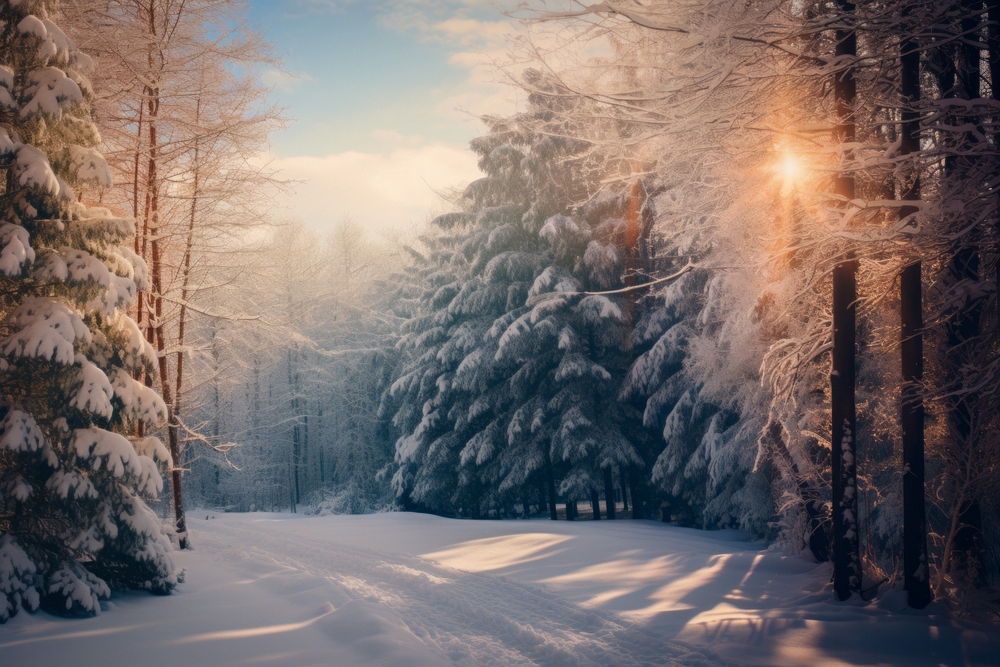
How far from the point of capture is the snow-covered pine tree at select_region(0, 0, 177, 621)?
6039 millimetres

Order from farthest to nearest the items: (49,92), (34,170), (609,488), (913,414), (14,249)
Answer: (609,488)
(913,414)
(49,92)
(34,170)
(14,249)

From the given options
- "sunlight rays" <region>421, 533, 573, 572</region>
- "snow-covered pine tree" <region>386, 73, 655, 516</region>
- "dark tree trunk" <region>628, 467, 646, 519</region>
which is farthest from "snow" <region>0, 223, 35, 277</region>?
"dark tree trunk" <region>628, 467, 646, 519</region>

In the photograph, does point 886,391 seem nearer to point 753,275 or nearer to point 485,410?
point 753,275

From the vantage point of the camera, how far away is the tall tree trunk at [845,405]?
672 centimetres

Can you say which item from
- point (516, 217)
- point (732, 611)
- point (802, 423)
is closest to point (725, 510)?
point (802, 423)

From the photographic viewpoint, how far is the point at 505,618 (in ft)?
21.7

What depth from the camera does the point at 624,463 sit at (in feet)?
55.4

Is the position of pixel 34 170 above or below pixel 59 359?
above

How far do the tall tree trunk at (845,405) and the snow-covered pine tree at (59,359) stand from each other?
326 inches

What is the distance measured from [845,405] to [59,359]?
892 cm

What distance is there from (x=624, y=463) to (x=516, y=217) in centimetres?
860

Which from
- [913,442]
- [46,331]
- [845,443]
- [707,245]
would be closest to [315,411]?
[46,331]

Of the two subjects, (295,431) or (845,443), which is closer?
(845,443)

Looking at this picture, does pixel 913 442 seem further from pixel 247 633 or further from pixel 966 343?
pixel 247 633
